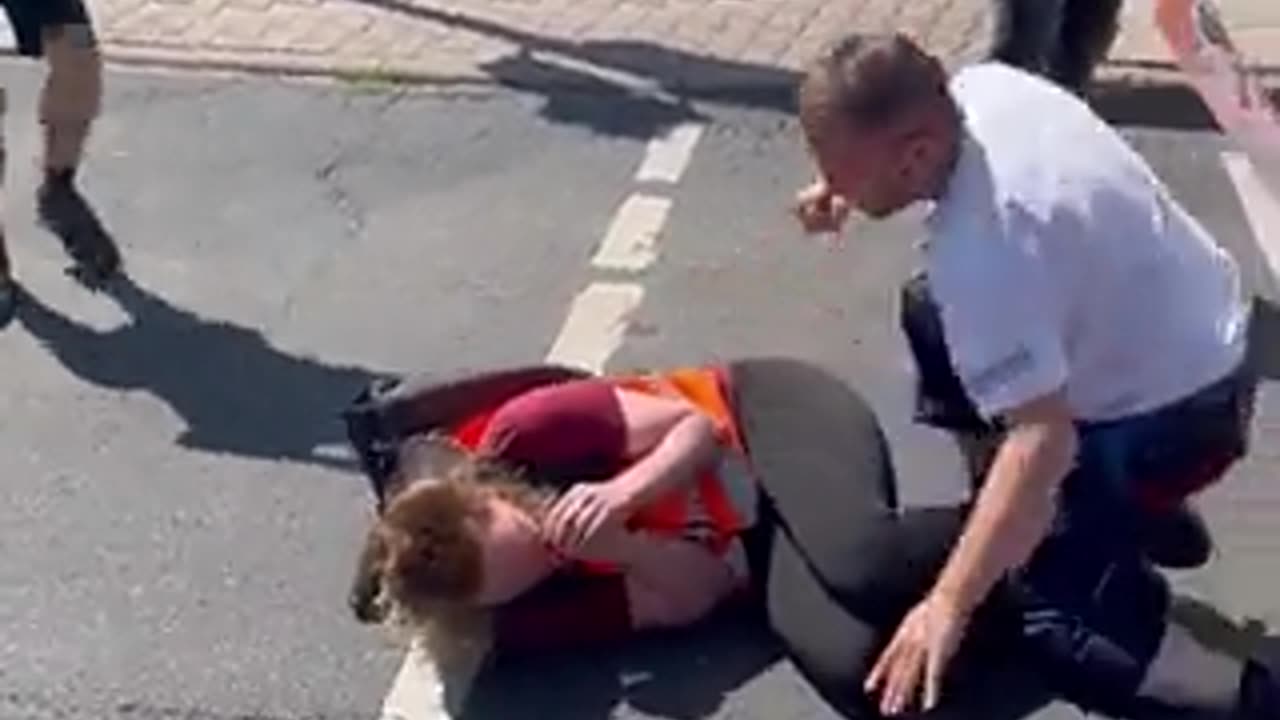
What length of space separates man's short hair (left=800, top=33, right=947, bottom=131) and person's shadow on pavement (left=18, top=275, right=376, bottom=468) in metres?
1.79

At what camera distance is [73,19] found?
6.92 m

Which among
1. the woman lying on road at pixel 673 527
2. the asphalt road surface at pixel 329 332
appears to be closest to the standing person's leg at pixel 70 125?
the asphalt road surface at pixel 329 332

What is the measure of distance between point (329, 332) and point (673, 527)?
174 centimetres

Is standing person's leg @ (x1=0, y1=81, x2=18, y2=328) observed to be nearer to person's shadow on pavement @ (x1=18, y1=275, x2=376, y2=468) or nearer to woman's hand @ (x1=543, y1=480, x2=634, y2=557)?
person's shadow on pavement @ (x1=18, y1=275, x2=376, y2=468)

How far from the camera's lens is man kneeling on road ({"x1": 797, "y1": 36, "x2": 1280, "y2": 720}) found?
14.7ft

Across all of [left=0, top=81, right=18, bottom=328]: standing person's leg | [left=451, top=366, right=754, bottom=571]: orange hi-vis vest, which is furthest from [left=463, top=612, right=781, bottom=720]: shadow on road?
[left=0, top=81, right=18, bottom=328]: standing person's leg

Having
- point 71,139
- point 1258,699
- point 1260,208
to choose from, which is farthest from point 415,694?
point 1260,208

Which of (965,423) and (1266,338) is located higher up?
(965,423)

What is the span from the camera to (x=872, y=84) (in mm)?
4434

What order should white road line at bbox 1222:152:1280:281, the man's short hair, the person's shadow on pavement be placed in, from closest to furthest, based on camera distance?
the man's short hair, the person's shadow on pavement, white road line at bbox 1222:152:1280:281

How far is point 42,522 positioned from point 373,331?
1108mm

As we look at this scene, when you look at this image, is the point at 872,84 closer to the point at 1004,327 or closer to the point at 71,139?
the point at 1004,327

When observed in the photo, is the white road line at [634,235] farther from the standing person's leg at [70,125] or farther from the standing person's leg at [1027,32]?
the standing person's leg at [70,125]

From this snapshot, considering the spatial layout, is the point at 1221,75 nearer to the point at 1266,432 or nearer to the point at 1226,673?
the point at 1266,432
